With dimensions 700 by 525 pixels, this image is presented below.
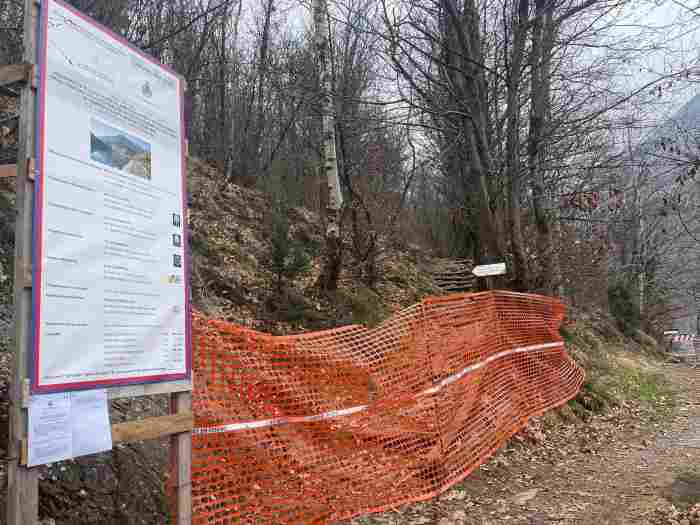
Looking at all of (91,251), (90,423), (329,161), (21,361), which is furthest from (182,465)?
(329,161)

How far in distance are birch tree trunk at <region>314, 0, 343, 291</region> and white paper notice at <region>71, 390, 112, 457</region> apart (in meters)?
8.40

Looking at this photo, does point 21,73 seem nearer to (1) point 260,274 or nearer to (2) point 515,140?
(2) point 515,140

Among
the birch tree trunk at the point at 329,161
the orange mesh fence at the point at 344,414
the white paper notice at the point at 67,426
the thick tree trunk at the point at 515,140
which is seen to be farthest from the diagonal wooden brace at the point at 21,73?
the thick tree trunk at the point at 515,140

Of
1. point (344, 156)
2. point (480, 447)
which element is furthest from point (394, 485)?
point (344, 156)

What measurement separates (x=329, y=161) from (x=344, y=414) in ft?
23.6

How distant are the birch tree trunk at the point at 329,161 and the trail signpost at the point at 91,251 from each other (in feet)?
24.7

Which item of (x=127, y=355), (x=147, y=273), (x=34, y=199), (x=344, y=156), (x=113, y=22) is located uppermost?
(x=113, y=22)

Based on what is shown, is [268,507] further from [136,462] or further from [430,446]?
[430,446]

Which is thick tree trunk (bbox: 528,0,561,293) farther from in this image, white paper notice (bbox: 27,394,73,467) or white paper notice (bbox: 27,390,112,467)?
white paper notice (bbox: 27,394,73,467)

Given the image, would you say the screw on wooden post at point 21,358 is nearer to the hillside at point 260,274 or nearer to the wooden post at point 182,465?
the wooden post at point 182,465

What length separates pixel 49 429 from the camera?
259 cm

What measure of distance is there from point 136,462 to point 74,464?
1.48ft

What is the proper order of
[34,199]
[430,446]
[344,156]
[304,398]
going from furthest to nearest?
[344,156]
[430,446]
[304,398]
[34,199]

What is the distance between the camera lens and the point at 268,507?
3902mm
